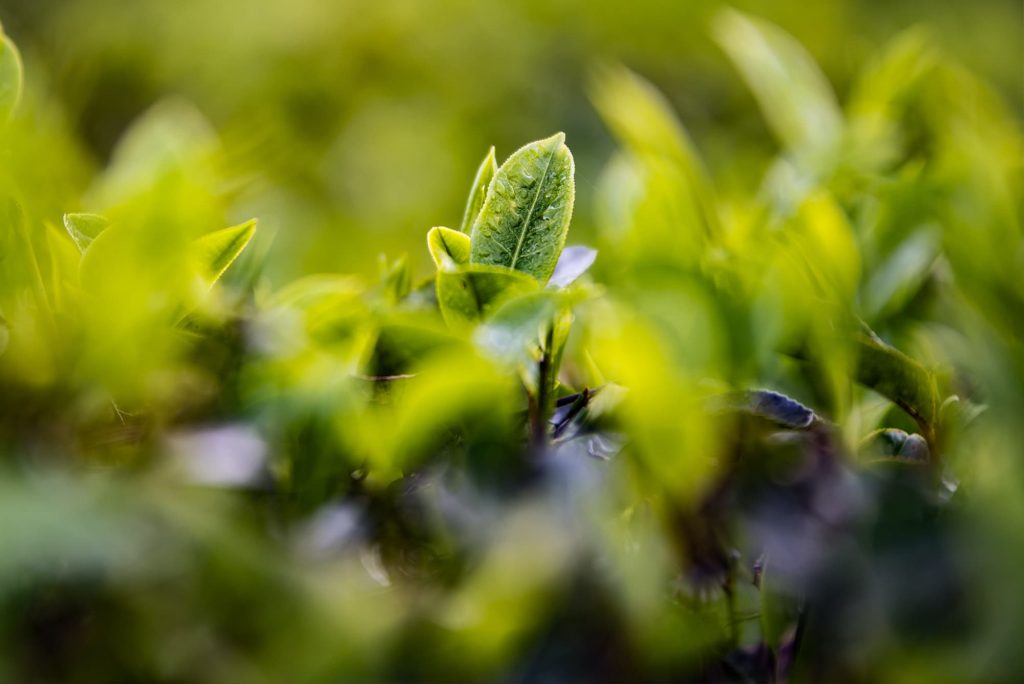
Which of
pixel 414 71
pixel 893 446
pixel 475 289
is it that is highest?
pixel 475 289

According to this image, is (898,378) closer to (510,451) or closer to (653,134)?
(510,451)

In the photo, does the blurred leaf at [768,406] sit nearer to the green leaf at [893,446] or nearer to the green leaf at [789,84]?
the green leaf at [893,446]

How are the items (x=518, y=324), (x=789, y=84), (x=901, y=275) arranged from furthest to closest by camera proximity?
(x=789, y=84) < (x=901, y=275) < (x=518, y=324)

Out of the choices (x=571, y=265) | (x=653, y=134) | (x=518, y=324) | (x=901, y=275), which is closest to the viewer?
(x=518, y=324)

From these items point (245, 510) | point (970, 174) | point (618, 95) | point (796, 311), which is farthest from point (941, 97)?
point (245, 510)

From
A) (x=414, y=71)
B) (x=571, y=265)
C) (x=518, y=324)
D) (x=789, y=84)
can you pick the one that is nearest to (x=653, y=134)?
(x=789, y=84)

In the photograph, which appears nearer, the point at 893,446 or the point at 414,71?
the point at 893,446

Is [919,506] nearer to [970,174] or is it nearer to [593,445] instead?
[593,445]

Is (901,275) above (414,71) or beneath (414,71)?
above

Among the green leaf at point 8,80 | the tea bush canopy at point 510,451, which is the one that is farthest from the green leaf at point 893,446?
the green leaf at point 8,80
